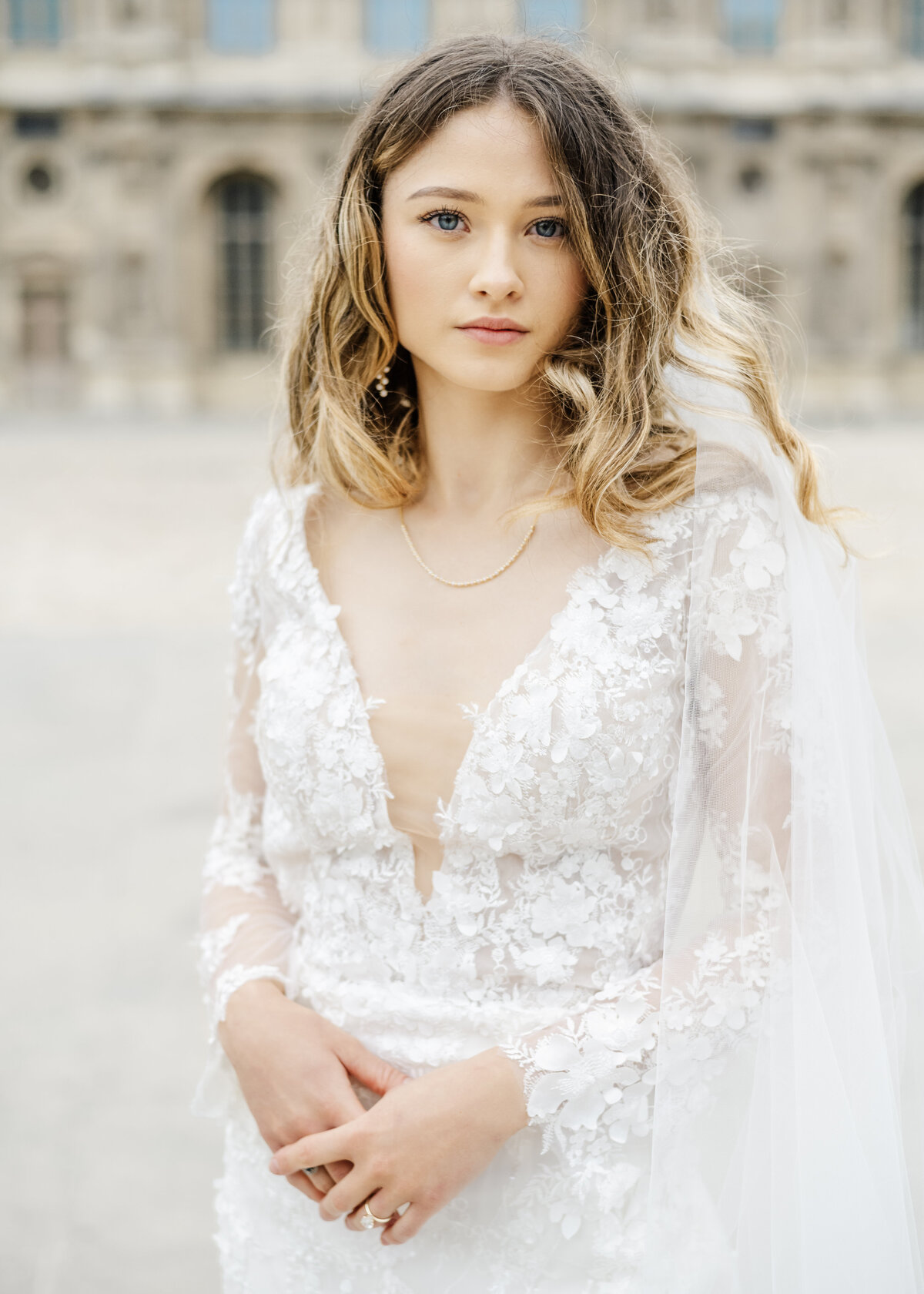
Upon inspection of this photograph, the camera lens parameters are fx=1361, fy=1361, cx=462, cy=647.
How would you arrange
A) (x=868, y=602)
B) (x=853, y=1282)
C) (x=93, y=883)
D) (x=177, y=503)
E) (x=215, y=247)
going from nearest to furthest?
1. (x=853, y=1282)
2. (x=93, y=883)
3. (x=868, y=602)
4. (x=177, y=503)
5. (x=215, y=247)

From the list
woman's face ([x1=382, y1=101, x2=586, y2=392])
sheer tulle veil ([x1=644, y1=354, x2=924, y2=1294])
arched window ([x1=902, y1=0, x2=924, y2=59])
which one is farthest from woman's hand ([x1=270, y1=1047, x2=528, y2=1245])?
arched window ([x1=902, y1=0, x2=924, y2=59])

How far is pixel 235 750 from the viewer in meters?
1.81

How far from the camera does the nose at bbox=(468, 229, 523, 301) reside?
1403 millimetres

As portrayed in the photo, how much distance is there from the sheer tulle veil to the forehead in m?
0.33

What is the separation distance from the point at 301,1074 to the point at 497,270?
2.86 ft

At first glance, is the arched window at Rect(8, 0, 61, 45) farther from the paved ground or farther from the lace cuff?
the lace cuff

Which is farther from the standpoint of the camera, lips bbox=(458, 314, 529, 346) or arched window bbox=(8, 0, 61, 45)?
arched window bbox=(8, 0, 61, 45)

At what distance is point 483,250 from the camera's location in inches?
56.0

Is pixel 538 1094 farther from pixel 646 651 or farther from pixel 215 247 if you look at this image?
pixel 215 247

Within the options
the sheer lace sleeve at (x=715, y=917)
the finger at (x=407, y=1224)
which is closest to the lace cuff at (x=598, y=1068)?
the sheer lace sleeve at (x=715, y=917)

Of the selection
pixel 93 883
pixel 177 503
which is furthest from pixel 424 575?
pixel 177 503

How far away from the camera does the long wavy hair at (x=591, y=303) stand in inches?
56.2

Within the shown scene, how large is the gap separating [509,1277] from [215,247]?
26.7 m

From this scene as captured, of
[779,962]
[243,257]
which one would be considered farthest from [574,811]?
[243,257]
